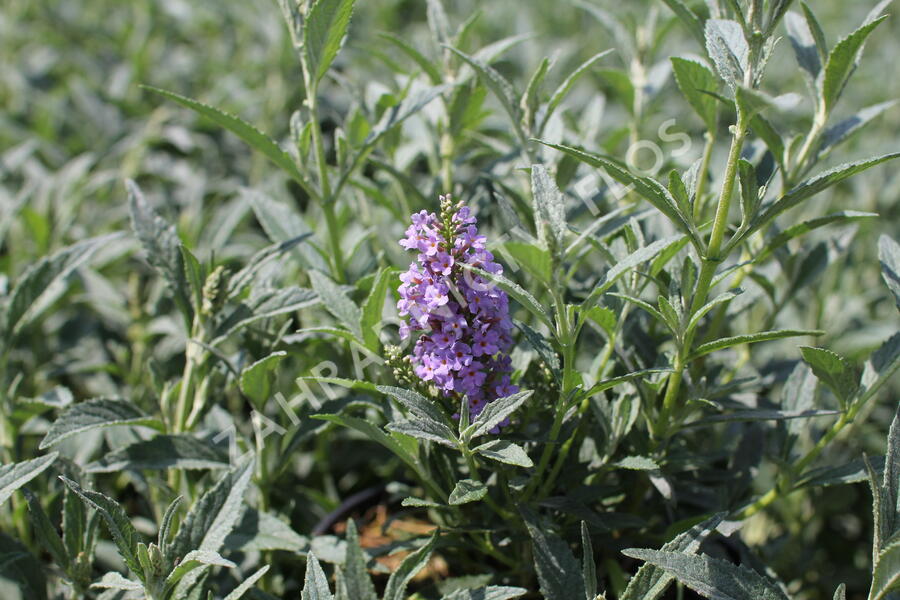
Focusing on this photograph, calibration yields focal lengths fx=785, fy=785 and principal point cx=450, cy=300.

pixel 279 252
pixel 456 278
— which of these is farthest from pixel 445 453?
pixel 279 252

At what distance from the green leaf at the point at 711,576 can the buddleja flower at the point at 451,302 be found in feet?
1.24

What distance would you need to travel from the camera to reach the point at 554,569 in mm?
1397

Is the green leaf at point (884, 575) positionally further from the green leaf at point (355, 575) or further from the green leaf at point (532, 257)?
the green leaf at point (355, 575)

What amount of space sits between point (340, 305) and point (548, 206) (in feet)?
1.59

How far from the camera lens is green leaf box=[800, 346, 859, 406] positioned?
139cm

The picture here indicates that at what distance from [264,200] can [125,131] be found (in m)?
1.43

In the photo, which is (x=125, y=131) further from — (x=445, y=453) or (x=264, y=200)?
(x=445, y=453)

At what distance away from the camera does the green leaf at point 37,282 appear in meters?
1.87

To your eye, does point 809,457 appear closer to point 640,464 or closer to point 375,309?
point 640,464

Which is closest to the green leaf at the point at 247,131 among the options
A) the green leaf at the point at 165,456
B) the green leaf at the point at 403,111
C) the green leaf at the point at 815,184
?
the green leaf at the point at 403,111

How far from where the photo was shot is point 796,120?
3.48 m

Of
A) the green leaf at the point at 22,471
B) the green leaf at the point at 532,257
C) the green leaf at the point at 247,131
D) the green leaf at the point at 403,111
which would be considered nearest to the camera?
the green leaf at the point at 532,257

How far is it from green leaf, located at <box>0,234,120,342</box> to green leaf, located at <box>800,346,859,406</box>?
1.57m

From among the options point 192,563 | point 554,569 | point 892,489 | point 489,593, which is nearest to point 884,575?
point 892,489
